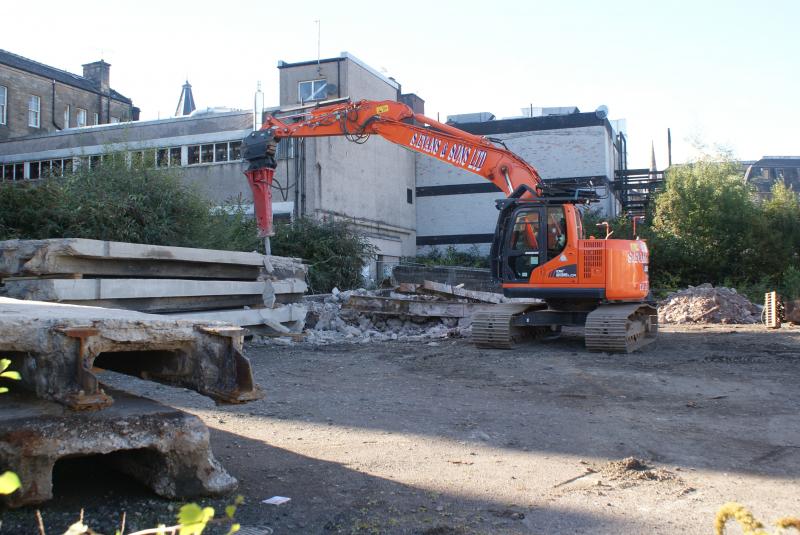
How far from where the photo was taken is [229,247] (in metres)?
15.1

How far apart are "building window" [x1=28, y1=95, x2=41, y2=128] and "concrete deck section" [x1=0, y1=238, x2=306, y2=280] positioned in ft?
90.3

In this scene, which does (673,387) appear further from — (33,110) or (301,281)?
(33,110)

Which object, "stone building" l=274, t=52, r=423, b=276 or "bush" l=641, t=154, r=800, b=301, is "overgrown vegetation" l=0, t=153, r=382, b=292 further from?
"bush" l=641, t=154, r=800, b=301

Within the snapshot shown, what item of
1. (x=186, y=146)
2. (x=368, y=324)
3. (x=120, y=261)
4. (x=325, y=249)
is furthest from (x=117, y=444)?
(x=186, y=146)

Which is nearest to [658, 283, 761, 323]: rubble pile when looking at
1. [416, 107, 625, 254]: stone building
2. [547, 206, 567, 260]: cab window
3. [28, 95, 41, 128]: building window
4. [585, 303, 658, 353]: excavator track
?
[585, 303, 658, 353]: excavator track

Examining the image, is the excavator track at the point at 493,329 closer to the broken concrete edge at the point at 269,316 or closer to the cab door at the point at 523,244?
the cab door at the point at 523,244

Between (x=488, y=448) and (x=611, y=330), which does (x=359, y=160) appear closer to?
(x=611, y=330)

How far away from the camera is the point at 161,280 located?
9.95 m

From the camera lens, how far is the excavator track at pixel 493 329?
12.2 m

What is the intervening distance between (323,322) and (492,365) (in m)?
5.17

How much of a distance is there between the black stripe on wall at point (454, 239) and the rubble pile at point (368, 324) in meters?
16.2

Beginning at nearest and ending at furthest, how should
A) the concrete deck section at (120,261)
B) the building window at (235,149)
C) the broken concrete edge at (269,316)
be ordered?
the concrete deck section at (120,261), the broken concrete edge at (269,316), the building window at (235,149)

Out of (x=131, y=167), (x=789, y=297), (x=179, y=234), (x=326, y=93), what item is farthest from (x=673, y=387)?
(x=326, y=93)

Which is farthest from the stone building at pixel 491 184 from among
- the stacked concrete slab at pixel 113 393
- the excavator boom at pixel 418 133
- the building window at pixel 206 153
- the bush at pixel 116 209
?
the stacked concrete slab at pixel 113 393
